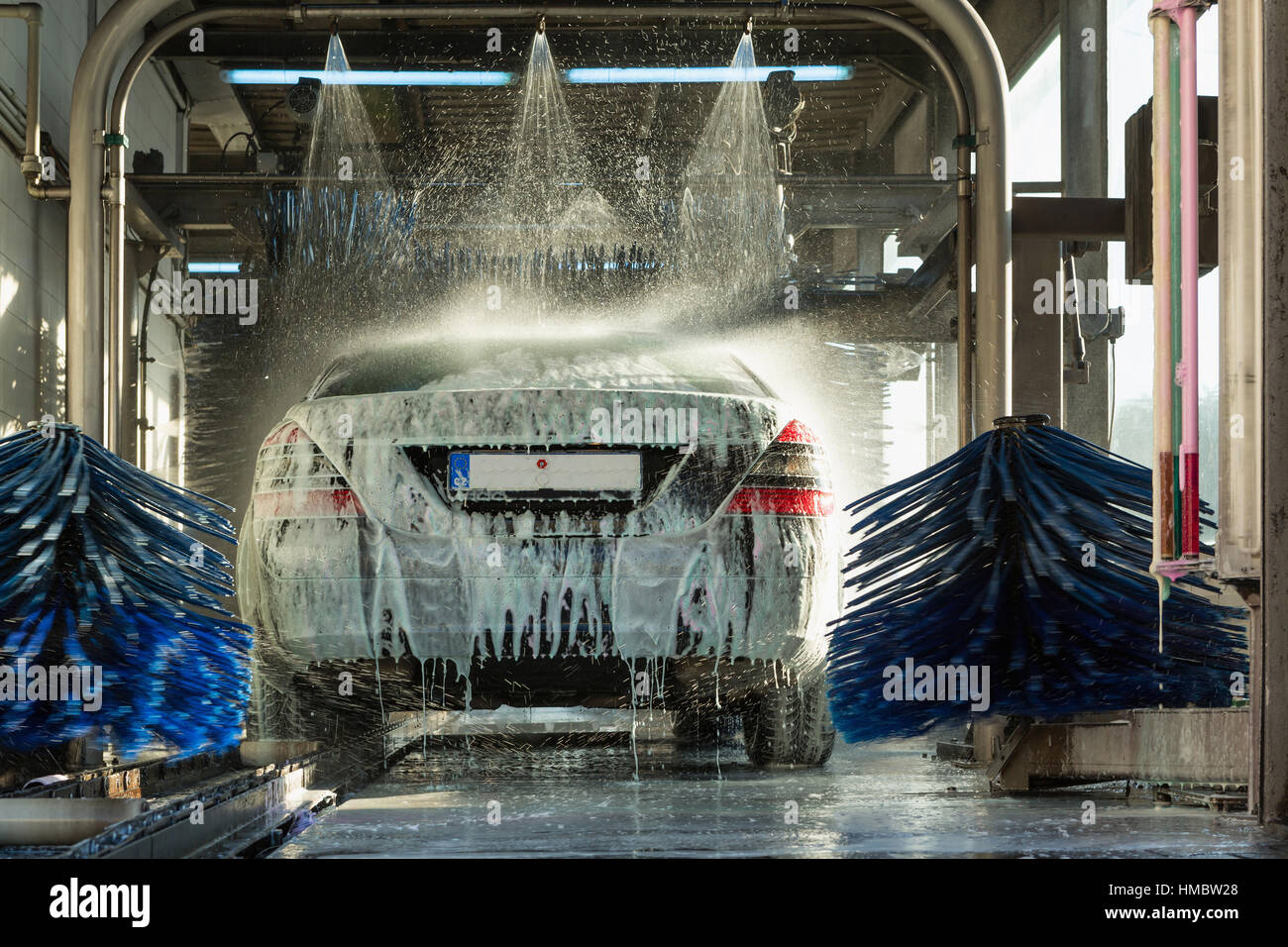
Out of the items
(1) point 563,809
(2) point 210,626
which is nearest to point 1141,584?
(1) point 563,809

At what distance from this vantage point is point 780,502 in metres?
4.39

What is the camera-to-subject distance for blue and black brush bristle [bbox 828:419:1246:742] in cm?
391

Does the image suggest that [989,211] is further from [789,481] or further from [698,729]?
[698,729]

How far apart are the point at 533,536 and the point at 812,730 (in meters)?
1.30

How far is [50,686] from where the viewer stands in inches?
150

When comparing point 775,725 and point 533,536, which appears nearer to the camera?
point 533,536

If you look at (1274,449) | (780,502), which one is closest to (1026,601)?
(780,502)

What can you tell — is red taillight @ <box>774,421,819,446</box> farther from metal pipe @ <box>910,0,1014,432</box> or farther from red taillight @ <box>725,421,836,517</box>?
metal pipe @ <box>910,0,1014,432</box>

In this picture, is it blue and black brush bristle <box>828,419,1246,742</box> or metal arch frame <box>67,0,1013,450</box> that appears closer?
blue and black brush bristle <box>828,419,1246,742</box>

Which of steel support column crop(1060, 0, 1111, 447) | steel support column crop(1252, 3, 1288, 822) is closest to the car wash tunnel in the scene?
steel support column crop(1252, 3, 1288, 822)

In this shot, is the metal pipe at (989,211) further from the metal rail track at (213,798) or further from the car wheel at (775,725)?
the metal rail track at (213,798)

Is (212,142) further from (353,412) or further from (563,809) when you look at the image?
(563,809)

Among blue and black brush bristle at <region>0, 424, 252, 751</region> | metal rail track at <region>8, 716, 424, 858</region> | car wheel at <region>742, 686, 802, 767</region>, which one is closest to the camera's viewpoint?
metal rail track at <region>8, 716, 424, 858</region>

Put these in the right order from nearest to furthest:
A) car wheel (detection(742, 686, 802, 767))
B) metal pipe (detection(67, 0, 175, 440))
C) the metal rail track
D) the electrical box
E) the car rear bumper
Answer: the metal rail track → the car rear bumper → car wheel (detection(742, 686, 802, 767)) → the electrical box → metal pipe (detection(67, 0, 175, 440))
